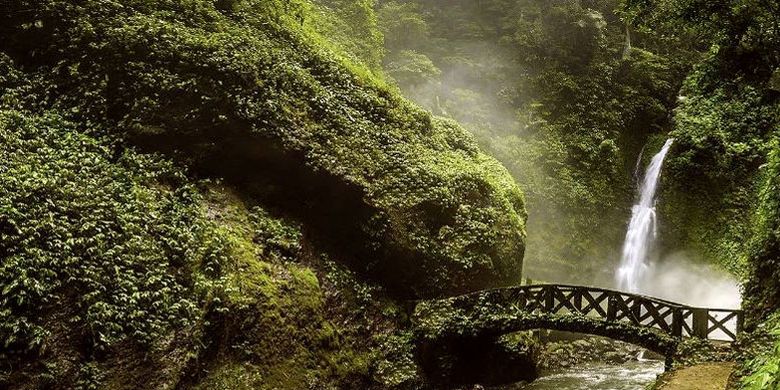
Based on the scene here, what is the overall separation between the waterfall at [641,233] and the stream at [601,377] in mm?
5465

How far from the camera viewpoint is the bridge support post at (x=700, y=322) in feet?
42.7

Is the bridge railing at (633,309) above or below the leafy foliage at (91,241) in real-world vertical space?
above

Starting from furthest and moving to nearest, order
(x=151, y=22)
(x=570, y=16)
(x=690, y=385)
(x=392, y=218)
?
1. (x=570, y=16)
2. (x=392, y=218)
3. (x=151, y=22)
4. (x=690, y=385)

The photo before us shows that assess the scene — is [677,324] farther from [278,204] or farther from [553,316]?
[278,204]

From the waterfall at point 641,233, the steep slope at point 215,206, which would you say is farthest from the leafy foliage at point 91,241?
the waterfall at point 641,233

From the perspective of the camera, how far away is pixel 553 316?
14.3 meters

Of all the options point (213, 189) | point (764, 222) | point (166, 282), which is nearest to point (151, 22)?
point (213, 189)

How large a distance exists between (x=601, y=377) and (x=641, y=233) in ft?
32.2

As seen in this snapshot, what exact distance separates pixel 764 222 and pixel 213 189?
13529 millimetres

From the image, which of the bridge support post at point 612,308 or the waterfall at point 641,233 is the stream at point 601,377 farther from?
the waterfall at point 641,233

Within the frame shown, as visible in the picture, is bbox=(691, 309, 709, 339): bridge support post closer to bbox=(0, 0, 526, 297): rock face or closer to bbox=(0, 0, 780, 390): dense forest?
bbox=(0, 0, 780, 390): dense forest

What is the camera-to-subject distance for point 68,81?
1293 cm

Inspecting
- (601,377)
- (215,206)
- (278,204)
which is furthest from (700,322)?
(215,206)

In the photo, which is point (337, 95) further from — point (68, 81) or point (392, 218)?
point (68, 81)
